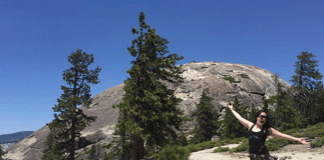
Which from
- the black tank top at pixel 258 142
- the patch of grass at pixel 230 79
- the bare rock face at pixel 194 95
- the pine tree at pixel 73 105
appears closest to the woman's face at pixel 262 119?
the black tank top at pixel 258 142

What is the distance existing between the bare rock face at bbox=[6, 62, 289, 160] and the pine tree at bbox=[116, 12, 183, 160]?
30.9m

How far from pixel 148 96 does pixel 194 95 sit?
145 feet

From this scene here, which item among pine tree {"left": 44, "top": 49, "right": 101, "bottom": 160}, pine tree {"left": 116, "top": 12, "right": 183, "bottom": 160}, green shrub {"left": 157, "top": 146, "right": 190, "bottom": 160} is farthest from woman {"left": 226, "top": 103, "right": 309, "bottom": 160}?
pine tree {"left": 44, "top": 49, "right": 101, "bottom": 160}

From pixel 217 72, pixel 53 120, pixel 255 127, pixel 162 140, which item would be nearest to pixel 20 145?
pixel 53 120

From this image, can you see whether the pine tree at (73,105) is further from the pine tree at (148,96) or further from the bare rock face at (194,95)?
the bare rock face at (194,95)

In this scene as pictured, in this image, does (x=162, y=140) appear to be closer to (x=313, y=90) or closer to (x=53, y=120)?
(x=53, y=120)

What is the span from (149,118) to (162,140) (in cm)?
244

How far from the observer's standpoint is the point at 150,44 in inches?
754

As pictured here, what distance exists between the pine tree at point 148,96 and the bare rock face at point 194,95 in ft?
102

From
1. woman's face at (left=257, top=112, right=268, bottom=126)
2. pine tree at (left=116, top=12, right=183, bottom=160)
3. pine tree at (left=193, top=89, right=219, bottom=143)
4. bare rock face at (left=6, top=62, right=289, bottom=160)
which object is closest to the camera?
woman's face at (left=257, top=112, right=268, bottom=126)

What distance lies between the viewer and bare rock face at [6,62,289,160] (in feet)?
170

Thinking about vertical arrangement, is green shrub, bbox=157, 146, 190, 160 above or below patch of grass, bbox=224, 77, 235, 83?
below

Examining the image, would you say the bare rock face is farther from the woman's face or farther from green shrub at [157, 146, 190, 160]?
the woman's face

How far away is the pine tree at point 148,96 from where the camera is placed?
55.7 feet
